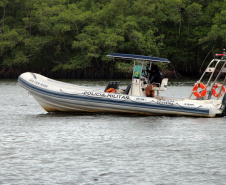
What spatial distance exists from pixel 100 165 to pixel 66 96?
7378 millimetres

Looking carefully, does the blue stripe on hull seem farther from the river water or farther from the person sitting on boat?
the person sitting on boat

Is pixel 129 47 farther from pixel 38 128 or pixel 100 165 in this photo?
pixel 100 165

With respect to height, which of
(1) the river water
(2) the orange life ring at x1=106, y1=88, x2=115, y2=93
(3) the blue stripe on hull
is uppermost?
(2) the orange life ring at x1=106, y1=88, x2=115, y2=93

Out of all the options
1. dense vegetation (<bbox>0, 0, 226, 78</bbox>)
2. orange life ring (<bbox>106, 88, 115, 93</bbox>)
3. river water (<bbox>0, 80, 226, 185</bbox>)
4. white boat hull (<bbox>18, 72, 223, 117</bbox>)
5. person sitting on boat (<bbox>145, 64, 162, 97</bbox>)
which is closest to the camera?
river water (<bbox>0, 80, 226, 185</bbox>)

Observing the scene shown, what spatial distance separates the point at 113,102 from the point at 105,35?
121ft

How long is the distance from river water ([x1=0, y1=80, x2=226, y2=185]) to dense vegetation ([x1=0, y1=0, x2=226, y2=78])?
35.2 m

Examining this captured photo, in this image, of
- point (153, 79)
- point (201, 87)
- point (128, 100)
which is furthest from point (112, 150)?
point (201, 87)

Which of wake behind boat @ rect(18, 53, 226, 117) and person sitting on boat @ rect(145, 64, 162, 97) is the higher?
person sitting on boat @ rect(145, 64, 162, 97)

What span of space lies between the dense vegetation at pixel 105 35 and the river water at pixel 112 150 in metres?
35.2

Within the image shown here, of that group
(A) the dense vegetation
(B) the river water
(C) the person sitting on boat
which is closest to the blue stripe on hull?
(B) the river water

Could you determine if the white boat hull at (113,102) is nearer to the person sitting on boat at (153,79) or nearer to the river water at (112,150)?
the river water at (112,150)

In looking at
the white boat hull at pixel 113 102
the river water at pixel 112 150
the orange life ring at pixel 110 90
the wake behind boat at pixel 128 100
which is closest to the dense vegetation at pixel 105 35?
the orange life ring at pixel 110 90

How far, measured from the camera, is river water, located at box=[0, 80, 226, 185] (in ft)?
31.1

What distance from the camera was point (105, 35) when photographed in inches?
2110
